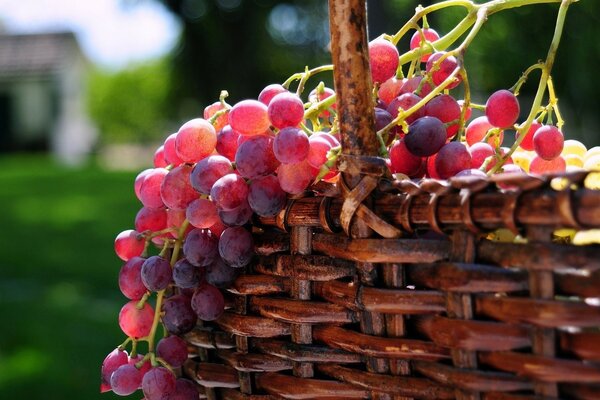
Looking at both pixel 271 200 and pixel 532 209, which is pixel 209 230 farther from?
pixel 532 209

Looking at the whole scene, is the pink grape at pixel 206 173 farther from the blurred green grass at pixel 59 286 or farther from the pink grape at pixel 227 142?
the blurred green grass at pixel 59 286

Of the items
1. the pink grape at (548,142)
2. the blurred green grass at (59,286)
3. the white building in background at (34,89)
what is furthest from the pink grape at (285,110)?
the white building in background at (34,89)

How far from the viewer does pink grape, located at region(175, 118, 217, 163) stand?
655 mm

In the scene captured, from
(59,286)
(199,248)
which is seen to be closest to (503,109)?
(199,248)

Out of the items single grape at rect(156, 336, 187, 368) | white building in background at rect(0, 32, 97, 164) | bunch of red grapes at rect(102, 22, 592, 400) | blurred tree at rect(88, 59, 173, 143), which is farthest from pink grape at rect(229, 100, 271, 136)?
blurred tree at rect(88, 59, 173, 143)

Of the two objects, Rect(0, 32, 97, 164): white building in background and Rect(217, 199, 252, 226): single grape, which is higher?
Rect(0, 32, 97, 164): white building in background

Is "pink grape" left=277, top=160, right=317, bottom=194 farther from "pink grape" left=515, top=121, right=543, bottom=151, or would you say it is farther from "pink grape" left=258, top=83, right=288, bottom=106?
"pink grape" left=515, top=121, right=543, bottom=151

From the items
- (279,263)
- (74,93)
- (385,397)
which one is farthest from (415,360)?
(74,93)

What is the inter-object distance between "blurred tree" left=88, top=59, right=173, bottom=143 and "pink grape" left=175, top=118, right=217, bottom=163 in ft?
85.4

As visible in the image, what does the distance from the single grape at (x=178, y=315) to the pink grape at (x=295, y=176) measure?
15 cm

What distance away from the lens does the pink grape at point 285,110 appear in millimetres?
621

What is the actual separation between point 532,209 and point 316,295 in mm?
212

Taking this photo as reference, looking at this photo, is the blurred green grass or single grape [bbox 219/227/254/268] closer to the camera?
single grape [bbox 219/227/254/268]

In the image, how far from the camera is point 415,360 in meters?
0.55
